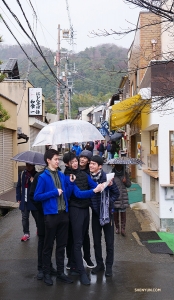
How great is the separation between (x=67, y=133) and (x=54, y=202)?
5.81 feet

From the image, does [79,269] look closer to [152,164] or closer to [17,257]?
[17,257]

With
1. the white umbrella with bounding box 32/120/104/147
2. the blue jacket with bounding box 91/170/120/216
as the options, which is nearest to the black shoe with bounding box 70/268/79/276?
the blue jacket with bounding box 91/170/120/216

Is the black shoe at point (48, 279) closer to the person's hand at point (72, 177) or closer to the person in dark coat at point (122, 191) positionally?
the person's hand at point (72, 177)

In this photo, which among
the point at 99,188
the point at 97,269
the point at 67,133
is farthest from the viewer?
the point at 67,133

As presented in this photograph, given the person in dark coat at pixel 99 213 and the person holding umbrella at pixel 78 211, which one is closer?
the person holding umbrella at pixel 78 211

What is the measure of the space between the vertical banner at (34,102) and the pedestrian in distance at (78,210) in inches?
753

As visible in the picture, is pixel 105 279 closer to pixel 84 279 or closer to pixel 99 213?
pixel 84 279

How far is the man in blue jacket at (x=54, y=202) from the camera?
19.3ft

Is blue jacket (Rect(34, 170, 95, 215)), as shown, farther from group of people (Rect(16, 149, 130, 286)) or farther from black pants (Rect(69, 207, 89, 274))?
black pants (Rect(69, 207, 89, 274))

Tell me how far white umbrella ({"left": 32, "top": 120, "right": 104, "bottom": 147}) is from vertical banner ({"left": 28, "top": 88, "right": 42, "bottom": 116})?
17.7 m

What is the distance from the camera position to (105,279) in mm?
6180

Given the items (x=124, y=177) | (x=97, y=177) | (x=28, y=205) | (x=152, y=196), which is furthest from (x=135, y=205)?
(x=97, y=177)

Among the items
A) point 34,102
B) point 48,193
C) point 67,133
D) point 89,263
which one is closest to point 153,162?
point 67,133

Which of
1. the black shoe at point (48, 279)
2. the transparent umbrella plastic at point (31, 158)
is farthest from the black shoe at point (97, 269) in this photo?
the transparent umbrella plastic at point (31, 158)
